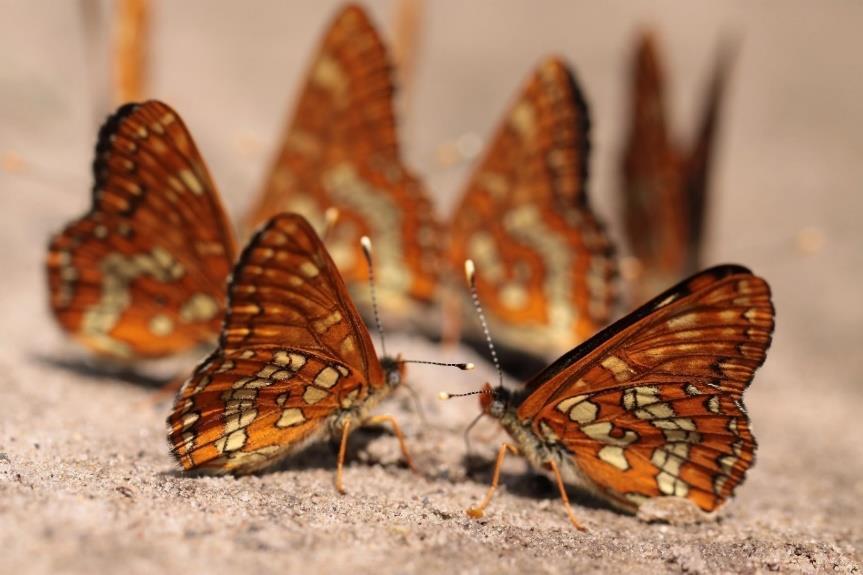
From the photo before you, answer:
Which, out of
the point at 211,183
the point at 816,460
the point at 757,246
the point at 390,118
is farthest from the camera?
the point at 757,246

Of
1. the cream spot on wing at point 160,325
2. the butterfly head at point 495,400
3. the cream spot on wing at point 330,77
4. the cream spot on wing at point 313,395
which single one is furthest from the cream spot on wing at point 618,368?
the cream spot on wing at point 330,77

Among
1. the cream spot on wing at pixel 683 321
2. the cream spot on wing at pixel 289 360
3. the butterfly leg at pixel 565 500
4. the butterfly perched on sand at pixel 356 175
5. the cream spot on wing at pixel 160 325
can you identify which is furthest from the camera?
the butterfly perched on sand at pixel 356 175

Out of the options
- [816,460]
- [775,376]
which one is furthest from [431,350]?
[775,376]

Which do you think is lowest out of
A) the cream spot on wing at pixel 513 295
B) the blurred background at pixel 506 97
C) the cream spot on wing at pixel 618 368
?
the cream spot on wing at pixel 618 368

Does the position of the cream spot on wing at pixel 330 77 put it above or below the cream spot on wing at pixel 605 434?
above

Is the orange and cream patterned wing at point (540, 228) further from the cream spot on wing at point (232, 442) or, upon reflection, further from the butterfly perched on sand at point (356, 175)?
the cream spot on wing at point (232, 442)

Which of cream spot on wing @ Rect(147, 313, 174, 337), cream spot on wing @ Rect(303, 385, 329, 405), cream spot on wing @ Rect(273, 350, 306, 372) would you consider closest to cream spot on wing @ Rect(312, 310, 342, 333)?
cream spot on wing @ Rect(273, 350, 306, 372)

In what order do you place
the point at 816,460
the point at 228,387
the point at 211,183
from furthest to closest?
the point at 816,460 < the point at 211,183 < the point at 228,387

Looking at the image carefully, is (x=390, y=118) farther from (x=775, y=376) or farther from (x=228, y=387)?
(x=775, y=376)
